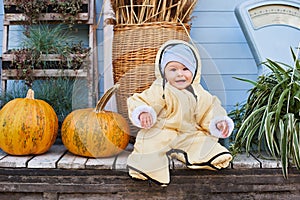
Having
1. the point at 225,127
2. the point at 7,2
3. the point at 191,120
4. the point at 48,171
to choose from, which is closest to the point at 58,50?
the point at 7,2

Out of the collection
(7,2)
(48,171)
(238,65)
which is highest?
(7,2)

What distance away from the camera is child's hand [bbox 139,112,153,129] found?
4.41 ft

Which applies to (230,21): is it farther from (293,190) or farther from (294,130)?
(293,190)

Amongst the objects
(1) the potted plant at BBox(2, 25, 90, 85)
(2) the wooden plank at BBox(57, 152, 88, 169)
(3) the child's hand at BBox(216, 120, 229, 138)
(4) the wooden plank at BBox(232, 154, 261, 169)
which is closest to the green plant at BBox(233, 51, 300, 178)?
(4) the wooden plank at BBox(232, 154, 261, 169)

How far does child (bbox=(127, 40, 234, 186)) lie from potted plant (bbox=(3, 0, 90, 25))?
0.69 m

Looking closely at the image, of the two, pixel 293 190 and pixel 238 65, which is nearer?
pixel 293 190

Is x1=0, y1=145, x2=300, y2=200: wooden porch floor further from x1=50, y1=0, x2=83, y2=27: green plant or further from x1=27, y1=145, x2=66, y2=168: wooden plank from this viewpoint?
x1=50, y1=0, x2=83, y2=27: green plant

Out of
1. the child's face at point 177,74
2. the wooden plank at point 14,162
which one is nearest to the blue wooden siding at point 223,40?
the child's face at point 177,74

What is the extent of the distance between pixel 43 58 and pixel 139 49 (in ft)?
1.88

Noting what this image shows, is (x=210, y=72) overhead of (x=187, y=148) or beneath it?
overhead

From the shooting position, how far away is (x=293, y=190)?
149 cm

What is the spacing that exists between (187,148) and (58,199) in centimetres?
58

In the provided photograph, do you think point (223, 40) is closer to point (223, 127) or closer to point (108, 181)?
point (223, 127)

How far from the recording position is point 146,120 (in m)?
1.35
